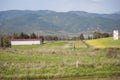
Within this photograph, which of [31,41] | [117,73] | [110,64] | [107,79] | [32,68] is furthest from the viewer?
[31,41]

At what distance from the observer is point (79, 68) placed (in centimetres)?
2452

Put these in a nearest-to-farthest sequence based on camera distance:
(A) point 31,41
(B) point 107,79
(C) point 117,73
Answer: (B) point 107,79
(C) point 117,73
(A) point 31,41

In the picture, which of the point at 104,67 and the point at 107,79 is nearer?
the point at 107,79

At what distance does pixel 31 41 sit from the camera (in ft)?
393

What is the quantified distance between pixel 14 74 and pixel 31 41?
98.5 metres

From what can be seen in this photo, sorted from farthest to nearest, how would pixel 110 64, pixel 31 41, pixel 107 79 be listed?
pixel 31 41
pixel 110 64
pixel 107 79

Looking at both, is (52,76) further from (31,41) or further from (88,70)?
(31,41)

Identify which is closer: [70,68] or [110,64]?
[70,68]

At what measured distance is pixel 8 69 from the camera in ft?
77.4

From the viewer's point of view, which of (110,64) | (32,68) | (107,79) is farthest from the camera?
(110,64)

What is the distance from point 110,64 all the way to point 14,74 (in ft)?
33.1

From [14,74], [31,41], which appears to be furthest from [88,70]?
[31,41]

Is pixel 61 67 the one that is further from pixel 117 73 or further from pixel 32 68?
pixel 117 73

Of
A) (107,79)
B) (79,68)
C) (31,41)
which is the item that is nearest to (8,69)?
(79,68)
